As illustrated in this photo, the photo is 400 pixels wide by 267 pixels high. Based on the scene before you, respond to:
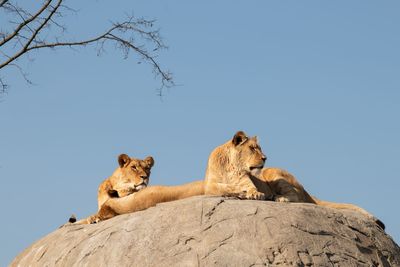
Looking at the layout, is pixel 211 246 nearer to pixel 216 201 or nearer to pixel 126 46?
pixel 216 201

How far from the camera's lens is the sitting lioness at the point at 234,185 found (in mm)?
12273

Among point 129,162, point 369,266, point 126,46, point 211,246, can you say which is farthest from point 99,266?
point 126,46

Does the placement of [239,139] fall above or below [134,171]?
above

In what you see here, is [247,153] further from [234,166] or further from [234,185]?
[234,185]

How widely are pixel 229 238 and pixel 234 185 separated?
2454 millimetres

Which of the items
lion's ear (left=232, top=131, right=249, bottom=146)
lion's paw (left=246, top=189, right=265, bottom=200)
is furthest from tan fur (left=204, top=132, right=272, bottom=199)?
lion's paw (left=246, top=189, right=265, bottom=200)

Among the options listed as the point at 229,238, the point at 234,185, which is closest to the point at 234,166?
the point at 234,185

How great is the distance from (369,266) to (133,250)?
2783 mm

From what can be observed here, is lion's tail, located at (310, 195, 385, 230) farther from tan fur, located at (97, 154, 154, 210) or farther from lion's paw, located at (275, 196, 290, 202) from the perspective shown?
tan fur, located at (97, 154, 154, 210)

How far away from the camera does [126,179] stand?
14.2 meters

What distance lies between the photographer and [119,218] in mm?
11414

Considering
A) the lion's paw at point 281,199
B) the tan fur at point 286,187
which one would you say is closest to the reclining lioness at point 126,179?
the tan fur at point 286,187

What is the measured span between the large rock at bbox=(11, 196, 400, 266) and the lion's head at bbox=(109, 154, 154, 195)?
2.71 metres

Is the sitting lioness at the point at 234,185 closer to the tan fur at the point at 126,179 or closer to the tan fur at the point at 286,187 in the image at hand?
the tan fur at the point at 286,187
